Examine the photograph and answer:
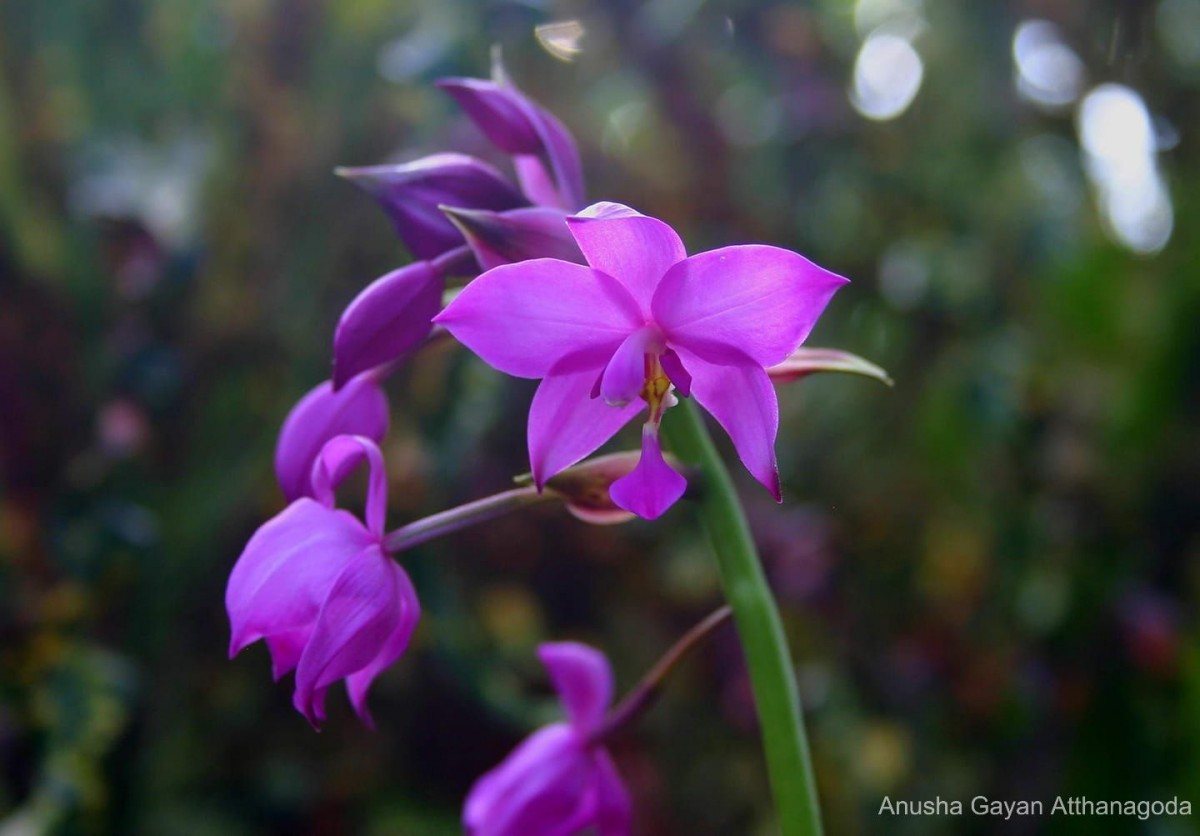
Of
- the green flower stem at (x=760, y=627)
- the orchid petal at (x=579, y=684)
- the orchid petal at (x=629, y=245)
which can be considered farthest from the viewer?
the orchid petal at (x=579, y=684)

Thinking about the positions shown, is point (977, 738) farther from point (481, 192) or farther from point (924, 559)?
point (481, 192)

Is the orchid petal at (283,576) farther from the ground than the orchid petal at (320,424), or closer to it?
closer to it

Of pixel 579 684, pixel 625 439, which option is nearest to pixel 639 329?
pixel 579 684

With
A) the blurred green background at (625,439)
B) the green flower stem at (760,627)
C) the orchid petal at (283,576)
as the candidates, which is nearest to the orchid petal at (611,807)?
the green flower stem at (760,627)

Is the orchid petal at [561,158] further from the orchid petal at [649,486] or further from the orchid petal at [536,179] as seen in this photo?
the orchid petal at [649,486]

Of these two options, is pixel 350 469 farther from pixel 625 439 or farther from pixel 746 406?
pixel 625 439

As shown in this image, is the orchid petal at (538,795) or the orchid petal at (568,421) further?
the orchid petal at (538,795)
